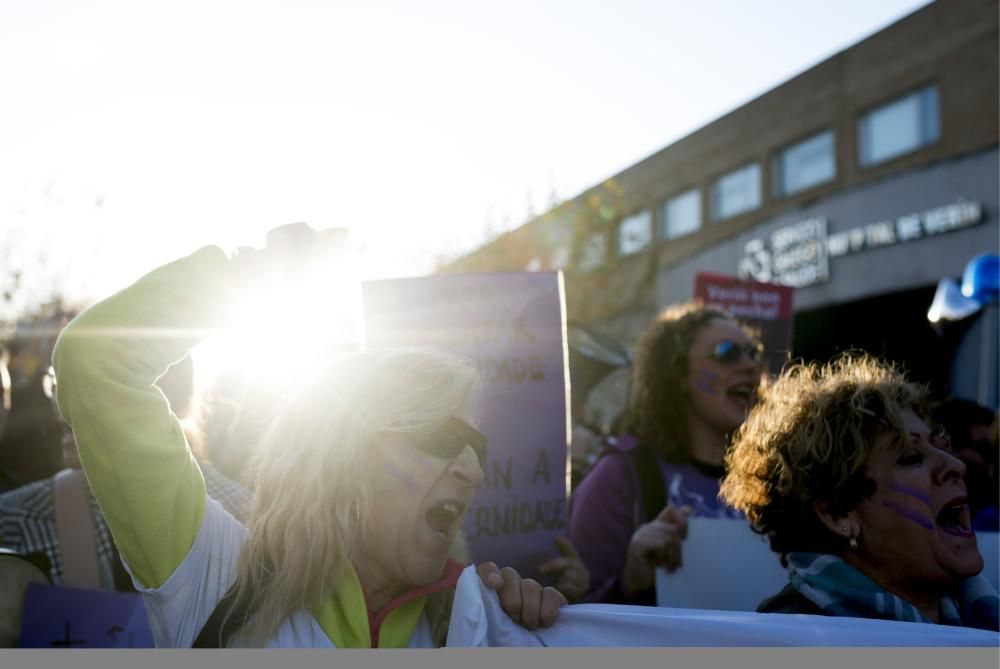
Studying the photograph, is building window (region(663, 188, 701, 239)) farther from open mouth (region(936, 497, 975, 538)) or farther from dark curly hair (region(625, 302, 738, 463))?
open mouth (region(936, 497, 975, 538))

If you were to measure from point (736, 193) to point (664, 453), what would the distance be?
19.8 metres

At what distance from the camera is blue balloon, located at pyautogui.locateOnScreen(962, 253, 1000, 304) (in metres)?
4.21

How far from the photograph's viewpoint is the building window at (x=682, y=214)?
76.2ft

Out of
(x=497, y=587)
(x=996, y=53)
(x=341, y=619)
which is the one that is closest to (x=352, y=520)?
(x=341, y=619)

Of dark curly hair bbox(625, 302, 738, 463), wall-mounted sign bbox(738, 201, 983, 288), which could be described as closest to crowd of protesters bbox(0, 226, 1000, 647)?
dark curly hair bbox(625, 302, 738, 463)

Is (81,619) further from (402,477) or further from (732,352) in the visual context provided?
(732,352)

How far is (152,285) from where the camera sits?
1.48 metres

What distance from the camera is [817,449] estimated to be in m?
1.87

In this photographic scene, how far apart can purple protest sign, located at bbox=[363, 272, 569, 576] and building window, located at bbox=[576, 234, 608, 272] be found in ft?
66.7

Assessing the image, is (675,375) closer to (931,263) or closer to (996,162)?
(996,162)

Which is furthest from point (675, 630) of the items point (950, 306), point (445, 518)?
point (950, 306)

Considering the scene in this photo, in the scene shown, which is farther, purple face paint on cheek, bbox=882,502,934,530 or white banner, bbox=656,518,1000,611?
white banner, bbox=656,518,1000,611

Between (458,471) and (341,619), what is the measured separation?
0.34 meters

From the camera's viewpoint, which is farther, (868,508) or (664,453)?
(664,453)
